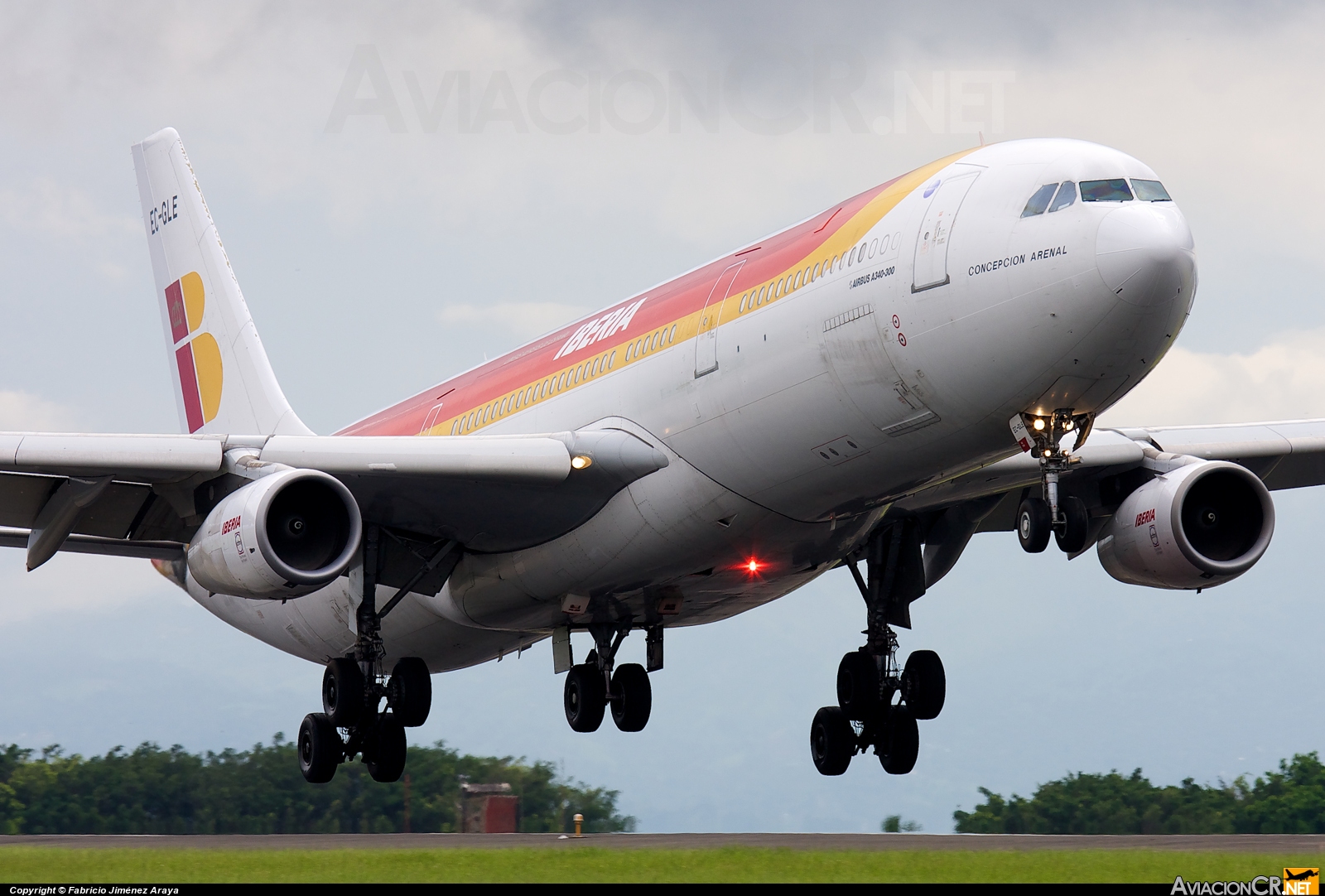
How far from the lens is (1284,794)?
40750 mm

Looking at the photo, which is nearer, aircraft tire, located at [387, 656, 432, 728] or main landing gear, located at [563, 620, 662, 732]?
aircraft tire, located at [387, 656, 432, 728]

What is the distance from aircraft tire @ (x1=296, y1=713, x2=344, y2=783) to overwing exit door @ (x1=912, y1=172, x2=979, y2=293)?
1108cm

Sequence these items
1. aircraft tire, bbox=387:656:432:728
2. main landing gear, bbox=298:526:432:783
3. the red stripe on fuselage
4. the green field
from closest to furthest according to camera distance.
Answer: the green field, the red stripe on fuselage, main landing gear, bbox=298:526:432:783, aircraft tire, bbox=387:656:432:728

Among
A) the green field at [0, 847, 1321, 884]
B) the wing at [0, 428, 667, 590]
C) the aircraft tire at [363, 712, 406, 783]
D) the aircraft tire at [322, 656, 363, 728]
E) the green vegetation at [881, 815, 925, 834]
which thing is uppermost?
the wing at [0, 428, 667, 590]

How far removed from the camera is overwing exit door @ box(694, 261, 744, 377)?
19500 millimetres

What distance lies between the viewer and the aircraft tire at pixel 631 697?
25531mm

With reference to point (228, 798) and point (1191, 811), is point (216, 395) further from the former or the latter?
point (1191, 811)

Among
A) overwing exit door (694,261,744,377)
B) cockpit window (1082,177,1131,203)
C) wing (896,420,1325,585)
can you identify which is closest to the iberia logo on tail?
wing (896,420,1325,585)

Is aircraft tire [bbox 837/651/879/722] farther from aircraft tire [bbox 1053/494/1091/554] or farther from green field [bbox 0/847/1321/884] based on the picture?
aircraft tire [bbox 1053/494/1091/554]

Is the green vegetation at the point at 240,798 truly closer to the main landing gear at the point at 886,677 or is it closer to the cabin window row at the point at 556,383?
the main landing gear at the point at 886,677

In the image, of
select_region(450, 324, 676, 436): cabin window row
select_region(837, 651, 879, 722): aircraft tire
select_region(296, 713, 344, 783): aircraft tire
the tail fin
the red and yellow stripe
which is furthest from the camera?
the tail fin

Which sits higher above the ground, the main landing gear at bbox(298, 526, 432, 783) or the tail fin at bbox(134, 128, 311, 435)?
the tail fin at bbox(134, 128, 311, 435)

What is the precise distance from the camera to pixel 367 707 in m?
23.0

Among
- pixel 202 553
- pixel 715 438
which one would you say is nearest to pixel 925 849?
pixel 715 438
